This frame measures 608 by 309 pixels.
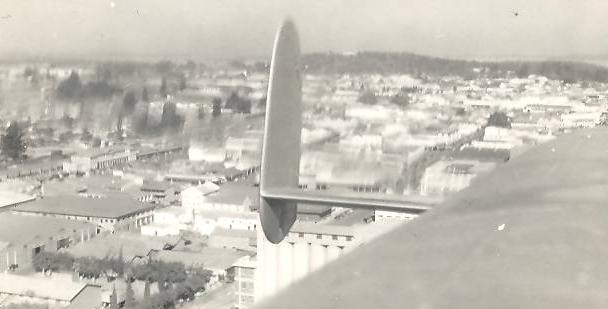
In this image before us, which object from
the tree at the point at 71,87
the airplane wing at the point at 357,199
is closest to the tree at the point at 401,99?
the airplane wing at the point at 357,199

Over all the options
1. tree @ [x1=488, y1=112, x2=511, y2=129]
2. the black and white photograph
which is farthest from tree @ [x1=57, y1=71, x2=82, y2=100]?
tree @ [x1=488, y1=112, x2=511, y2=129]

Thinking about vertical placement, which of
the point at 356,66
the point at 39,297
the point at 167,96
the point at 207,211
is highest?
the point at 356,66

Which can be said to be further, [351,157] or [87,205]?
[87,205]

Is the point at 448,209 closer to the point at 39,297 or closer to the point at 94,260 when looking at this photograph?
the point at 39,297

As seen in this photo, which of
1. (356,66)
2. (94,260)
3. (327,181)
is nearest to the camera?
(327,181)

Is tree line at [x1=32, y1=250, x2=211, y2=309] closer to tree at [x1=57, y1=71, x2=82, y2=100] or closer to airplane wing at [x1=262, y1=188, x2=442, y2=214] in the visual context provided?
tree at [x1=57, y1=71, x2=82, y2=100]

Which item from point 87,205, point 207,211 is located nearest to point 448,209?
point 207,211

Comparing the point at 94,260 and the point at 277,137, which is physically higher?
the point at 277,137
